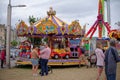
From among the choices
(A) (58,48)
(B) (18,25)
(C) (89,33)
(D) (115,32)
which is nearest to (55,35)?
(A) (58,48)

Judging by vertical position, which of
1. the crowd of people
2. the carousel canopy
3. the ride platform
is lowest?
the ride platform

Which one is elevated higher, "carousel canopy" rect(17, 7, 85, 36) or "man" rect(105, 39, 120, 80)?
"carousel canopy" rect(17, 7, 85, 36)

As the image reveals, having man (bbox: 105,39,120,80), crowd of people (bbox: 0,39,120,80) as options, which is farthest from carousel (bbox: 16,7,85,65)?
man (bbox: 105,39,120,80)

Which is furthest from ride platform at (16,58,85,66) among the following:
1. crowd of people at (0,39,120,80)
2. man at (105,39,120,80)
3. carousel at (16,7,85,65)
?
man at (105,39,120,80)

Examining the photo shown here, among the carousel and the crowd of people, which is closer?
the crowd of people

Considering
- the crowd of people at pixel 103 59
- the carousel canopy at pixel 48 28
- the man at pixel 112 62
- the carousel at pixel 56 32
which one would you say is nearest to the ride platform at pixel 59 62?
the carousel at pixel 56 32

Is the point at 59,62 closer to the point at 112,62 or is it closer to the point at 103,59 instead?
the point at 103,59

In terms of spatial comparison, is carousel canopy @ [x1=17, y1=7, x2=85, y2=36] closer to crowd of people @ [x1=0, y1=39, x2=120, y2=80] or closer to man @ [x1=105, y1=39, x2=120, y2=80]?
crowd of people @ [x1=0, y1=39, x2=120, y2=80]

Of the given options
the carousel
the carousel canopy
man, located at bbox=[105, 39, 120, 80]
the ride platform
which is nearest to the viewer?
man, located at bbox=[105, 39, 120, 80]

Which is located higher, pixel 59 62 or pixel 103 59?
pixel 103 59

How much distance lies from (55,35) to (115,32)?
218 inches

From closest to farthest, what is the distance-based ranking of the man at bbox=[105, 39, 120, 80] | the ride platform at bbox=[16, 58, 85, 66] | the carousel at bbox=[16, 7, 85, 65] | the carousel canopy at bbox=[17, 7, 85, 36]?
the man at bbox=[105, 39, 120, 80]
the ride platform at bbox=[16, 58, 85, 66]
the carousel at bbox=[16, 7, 85, 65]
the carousel canopy at bbox=[17, 7, 85, 36]

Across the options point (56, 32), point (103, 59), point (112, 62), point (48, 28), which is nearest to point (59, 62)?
point (56, 32)

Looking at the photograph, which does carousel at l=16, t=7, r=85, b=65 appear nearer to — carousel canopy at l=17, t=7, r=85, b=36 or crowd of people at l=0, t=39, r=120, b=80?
carousel canopy at l=17, t=7, r=85, b=36
